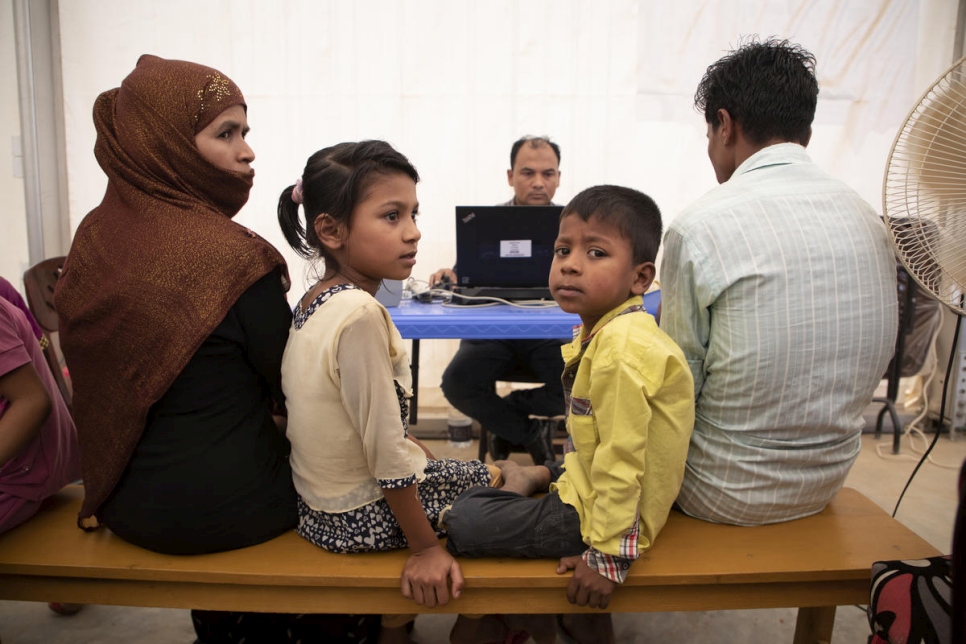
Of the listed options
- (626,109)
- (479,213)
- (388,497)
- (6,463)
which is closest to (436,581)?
(388,497)

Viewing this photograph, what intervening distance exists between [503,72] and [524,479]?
2.62 metres

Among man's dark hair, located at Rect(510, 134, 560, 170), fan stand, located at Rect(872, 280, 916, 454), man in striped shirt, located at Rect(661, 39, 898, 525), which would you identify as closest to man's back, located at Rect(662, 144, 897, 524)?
man in striped shirt, located at Rect(661, 39, 898, 525)

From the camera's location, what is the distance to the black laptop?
94.3 inches

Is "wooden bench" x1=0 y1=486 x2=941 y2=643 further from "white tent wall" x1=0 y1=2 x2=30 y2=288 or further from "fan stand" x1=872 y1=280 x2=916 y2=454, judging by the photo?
"white tent wall" x1=0 y1=2 x2=30 y2=288

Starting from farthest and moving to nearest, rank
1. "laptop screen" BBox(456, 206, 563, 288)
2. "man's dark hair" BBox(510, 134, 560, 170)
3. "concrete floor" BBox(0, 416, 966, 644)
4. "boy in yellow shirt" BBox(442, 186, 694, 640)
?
1. "man's dark hair" BBox(510, 134, 560, 170)
2. "laptop screen" BBox(456, 206, 563, 288)
3. "concrete floor" BBox(0, 416, 966, 644)
4. "boy in yellow shirt" BBox(442, 186, 694, 640)

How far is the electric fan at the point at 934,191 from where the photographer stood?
4.39ft

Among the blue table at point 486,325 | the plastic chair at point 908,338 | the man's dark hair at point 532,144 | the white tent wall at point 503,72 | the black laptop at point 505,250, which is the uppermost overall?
the white tent wall at point 503,72

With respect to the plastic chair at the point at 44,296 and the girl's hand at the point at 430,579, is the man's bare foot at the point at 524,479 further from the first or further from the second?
the plastic chair at the point at 44,296

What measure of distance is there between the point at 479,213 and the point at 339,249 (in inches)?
47.1

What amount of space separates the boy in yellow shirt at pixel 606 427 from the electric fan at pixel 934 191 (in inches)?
22.7

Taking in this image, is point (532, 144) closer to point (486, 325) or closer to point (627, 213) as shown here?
point (486, 325)

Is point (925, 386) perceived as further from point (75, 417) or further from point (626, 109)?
point (75, 417)

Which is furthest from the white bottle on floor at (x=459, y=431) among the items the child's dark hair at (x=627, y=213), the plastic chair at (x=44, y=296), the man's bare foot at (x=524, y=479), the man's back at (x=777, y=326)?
the child's dark hair at (x=627, y=213)

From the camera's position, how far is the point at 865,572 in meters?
1.20
